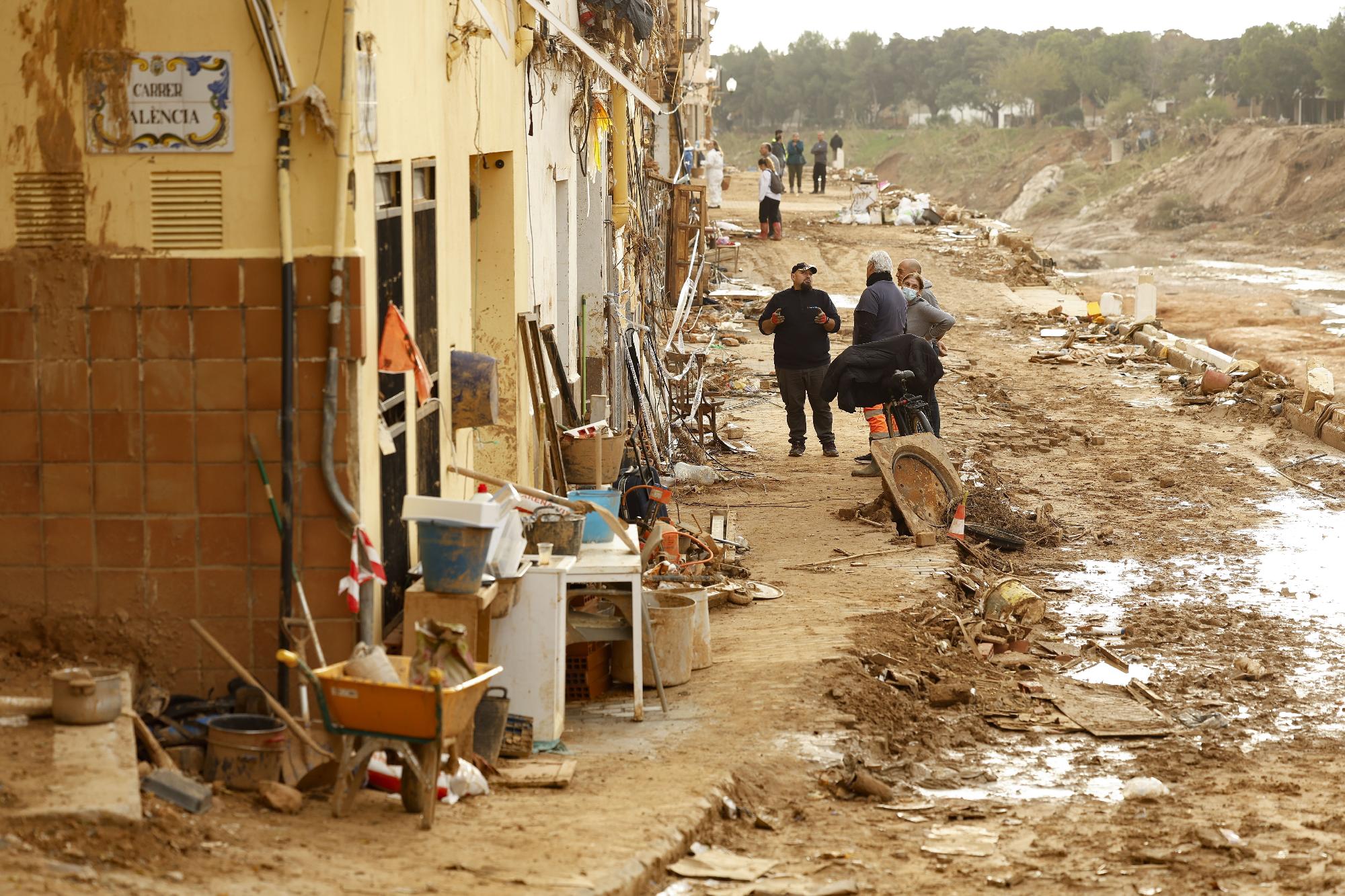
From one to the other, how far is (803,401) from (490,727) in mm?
9132

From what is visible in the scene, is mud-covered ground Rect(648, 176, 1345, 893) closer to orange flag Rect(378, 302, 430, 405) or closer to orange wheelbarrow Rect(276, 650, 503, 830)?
orange wheelbarrow Rect(276, 650, 503, 830)

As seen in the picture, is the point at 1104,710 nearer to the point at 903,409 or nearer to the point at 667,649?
the point at 667,649

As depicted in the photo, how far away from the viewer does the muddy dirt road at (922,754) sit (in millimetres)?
5254

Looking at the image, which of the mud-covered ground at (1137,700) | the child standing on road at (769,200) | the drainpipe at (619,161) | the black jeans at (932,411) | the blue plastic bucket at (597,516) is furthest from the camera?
the child standing on road at (769,200)

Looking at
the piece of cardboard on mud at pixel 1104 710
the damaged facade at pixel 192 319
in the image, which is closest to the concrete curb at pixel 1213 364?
the piece of cardboard on mud at pixel 1104 710

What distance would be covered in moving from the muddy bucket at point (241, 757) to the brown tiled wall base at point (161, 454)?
527 mm

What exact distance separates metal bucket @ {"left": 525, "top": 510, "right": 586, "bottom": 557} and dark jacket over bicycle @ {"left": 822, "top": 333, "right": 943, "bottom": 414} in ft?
19.5

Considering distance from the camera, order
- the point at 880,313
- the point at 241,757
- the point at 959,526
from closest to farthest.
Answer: the point at 241,757
the point at 959,526
the point at 880,313

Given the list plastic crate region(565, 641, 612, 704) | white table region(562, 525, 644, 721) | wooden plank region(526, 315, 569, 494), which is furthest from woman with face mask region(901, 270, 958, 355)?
white table region(562, 525, 644, 721)

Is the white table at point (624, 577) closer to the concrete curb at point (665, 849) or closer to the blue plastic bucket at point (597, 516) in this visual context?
the blue plastic bucket at point (597, 516)

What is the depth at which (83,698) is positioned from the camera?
5.54m

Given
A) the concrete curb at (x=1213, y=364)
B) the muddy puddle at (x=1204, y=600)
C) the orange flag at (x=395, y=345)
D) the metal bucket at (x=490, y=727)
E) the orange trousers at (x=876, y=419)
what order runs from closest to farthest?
1. the orange flag at (x=395, y=345)
2. the metal bucket at (x=490, y=727)
3. the muddy puddle at (x=1204, y=600)
4. the orange trousers at (x=876, y=419)
5. the concrete curb at (x=1213, y=364)

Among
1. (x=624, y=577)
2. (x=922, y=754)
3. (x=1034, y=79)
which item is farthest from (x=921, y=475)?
(x=1034, y=79)

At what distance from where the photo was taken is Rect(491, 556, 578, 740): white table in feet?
23.0
